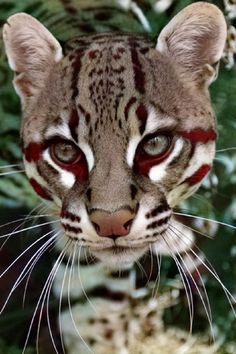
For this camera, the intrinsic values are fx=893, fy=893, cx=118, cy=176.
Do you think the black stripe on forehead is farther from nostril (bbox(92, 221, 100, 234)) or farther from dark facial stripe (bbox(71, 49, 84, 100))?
nostril (bbox(92, 221, 100, 234))

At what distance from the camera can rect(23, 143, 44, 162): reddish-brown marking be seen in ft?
4.19

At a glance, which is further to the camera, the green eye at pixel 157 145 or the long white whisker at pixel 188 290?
the long white whisker at pixel 188 290

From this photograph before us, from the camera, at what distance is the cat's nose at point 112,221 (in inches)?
46.8

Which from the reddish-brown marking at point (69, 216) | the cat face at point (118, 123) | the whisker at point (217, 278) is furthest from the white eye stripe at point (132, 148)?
the whisker at point (217, 278)

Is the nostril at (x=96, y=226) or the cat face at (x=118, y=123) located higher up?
the cat face at (x=118, y=123)

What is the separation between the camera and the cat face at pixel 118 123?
121 centimetres

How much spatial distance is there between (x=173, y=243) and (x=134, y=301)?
108 mm

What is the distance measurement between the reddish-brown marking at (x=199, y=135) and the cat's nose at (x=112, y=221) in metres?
0.15

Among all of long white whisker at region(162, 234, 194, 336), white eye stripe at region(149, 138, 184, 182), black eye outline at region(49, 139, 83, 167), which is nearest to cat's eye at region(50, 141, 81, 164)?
black eye outline at region(49, 139, 83, 167)

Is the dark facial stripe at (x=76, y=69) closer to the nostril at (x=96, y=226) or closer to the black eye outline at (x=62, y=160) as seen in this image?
the black eye outline at (x=62, y=160)

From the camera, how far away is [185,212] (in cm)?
132

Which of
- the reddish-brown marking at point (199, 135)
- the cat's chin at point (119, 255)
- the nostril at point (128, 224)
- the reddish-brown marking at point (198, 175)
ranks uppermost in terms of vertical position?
the reddish-brown marking at point (199, 135)

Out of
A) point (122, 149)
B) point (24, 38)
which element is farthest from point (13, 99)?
point (122, 149)

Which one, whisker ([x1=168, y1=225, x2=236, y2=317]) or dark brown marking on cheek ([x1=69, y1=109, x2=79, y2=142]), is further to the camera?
whisker ([x1=168, y1=225, x2=236, y2=317])
